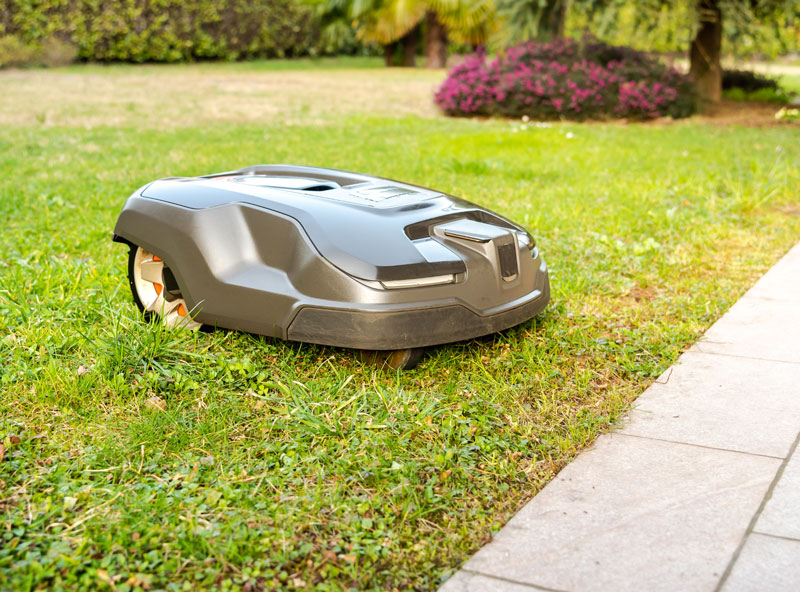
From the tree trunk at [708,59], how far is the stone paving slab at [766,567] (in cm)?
1330

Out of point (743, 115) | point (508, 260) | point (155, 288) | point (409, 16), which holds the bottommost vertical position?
point (743, 115)

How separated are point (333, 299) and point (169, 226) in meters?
0.87

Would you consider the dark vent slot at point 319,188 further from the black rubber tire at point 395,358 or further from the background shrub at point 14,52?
the background shrub at point 14,52

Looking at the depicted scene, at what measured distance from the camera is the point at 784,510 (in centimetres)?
256

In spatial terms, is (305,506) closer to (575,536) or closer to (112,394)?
(575,536)

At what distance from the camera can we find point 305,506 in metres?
2.58

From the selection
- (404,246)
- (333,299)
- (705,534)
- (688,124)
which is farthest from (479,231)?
(688,124)

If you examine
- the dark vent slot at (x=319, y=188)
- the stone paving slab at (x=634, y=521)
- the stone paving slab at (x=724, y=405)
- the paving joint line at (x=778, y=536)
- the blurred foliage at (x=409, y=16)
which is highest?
the blurred foliage at (x=409, y=16)

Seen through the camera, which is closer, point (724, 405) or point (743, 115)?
point (724, 405)

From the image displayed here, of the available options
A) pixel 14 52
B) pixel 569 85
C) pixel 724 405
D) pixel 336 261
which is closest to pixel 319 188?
pixel 336 261

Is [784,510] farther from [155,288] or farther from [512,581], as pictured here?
[155,288]

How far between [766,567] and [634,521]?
38cm

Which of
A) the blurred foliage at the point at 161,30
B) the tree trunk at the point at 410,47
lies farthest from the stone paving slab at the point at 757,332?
the tree trunk at the point at 410,47

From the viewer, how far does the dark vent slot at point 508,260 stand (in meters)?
3.61
